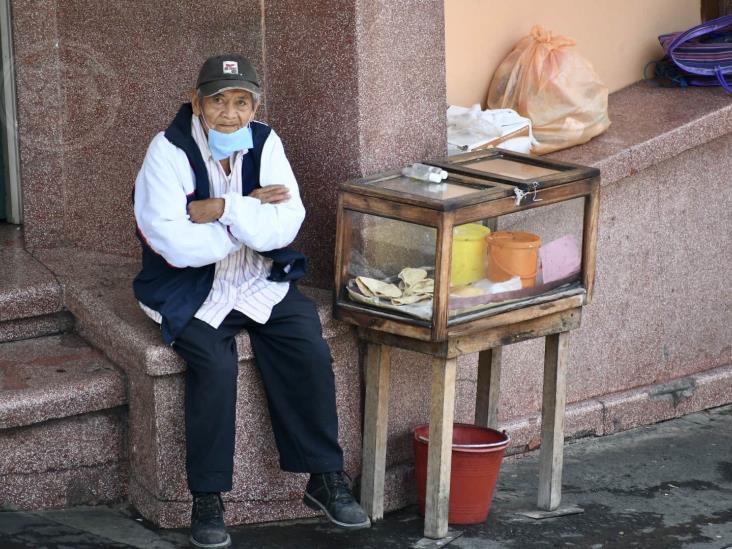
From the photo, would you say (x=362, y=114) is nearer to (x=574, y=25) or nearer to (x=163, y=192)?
(x=163, y=192)

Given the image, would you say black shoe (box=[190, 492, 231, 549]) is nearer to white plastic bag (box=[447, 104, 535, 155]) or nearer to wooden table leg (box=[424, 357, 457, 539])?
wooden table leg (box=[424, 357, 457, 539])

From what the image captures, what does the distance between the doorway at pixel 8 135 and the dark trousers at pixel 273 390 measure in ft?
5.55

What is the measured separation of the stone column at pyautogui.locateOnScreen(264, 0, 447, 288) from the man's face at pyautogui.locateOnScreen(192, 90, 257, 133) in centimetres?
46

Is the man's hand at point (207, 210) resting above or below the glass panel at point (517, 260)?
above

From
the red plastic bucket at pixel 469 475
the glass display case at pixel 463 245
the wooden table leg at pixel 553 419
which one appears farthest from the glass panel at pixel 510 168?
the red plastic bucket at pixel 469 475

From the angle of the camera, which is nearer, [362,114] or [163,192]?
[163,192]

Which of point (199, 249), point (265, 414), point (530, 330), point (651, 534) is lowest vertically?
point (651, 534)

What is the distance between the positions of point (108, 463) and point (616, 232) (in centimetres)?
233

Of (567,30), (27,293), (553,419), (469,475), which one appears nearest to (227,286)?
(27,293)

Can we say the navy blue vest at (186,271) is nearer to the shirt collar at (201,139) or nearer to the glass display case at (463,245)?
the shirt collar at (201,139)

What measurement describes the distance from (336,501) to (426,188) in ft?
3.62

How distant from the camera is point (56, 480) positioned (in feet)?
14.8

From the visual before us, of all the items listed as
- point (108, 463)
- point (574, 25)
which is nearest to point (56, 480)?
point (108, 463)

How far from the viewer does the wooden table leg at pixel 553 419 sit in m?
4.70
